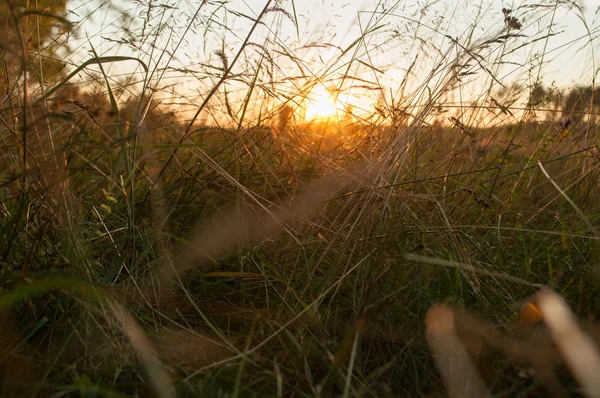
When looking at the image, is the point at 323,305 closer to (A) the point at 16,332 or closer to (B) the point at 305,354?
(B) the point at 305,354

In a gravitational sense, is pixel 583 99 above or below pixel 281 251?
above

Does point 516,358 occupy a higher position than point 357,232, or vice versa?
point 357,232

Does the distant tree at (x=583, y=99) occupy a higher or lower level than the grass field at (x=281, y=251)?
higher

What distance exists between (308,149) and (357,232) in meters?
0.39

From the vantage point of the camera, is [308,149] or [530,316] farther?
[308,149]

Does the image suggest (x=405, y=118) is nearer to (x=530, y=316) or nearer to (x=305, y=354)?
(x=530, y=316)

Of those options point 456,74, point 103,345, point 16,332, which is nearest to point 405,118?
point 456,74

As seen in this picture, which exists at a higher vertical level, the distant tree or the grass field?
the distant tree

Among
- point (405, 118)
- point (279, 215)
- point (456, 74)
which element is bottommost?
point (279, 215)

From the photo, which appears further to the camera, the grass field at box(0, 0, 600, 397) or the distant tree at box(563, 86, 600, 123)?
the distant tree at box(563, 86, 600, 123)

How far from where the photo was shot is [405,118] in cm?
164

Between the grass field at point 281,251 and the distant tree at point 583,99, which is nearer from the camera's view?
the grass field at point 281,251

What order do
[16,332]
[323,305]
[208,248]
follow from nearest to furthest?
[16,332] → [323,305] → [208,248]

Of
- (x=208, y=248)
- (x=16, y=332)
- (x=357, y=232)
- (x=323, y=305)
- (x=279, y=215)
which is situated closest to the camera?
(x=16, y=332)
